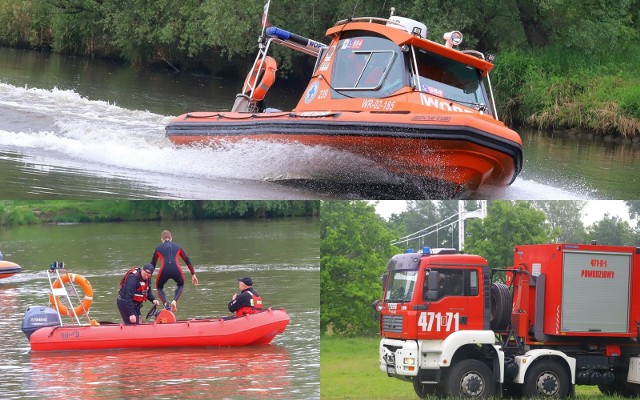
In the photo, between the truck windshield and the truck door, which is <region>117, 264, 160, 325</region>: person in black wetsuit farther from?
the truck door

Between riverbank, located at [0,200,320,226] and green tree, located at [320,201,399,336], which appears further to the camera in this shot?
riverbank, located at [0,200,320,226]

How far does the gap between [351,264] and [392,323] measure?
428cm

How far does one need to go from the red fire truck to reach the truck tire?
1cm

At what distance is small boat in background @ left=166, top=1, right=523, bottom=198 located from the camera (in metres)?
12.0

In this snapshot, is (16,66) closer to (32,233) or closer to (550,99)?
(32,233)

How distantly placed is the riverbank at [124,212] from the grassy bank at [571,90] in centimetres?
558

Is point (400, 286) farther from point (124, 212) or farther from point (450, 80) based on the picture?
point (124, 212)

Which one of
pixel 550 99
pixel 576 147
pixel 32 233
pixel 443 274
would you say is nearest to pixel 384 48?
pixel 443 274

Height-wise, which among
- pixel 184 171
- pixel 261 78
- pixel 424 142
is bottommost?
pixel 184 171

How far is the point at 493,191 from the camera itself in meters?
13.3

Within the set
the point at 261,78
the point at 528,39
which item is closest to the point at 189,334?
the point at 261,78

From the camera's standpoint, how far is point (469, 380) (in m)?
10.5

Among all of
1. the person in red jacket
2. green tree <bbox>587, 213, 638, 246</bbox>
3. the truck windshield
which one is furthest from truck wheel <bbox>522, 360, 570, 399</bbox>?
green tree <bbox>587, 213, 638, 246</bbox>

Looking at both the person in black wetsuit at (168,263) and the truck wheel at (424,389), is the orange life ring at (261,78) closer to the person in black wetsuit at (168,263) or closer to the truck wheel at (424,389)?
the person in black wetsuit at (168,263)
